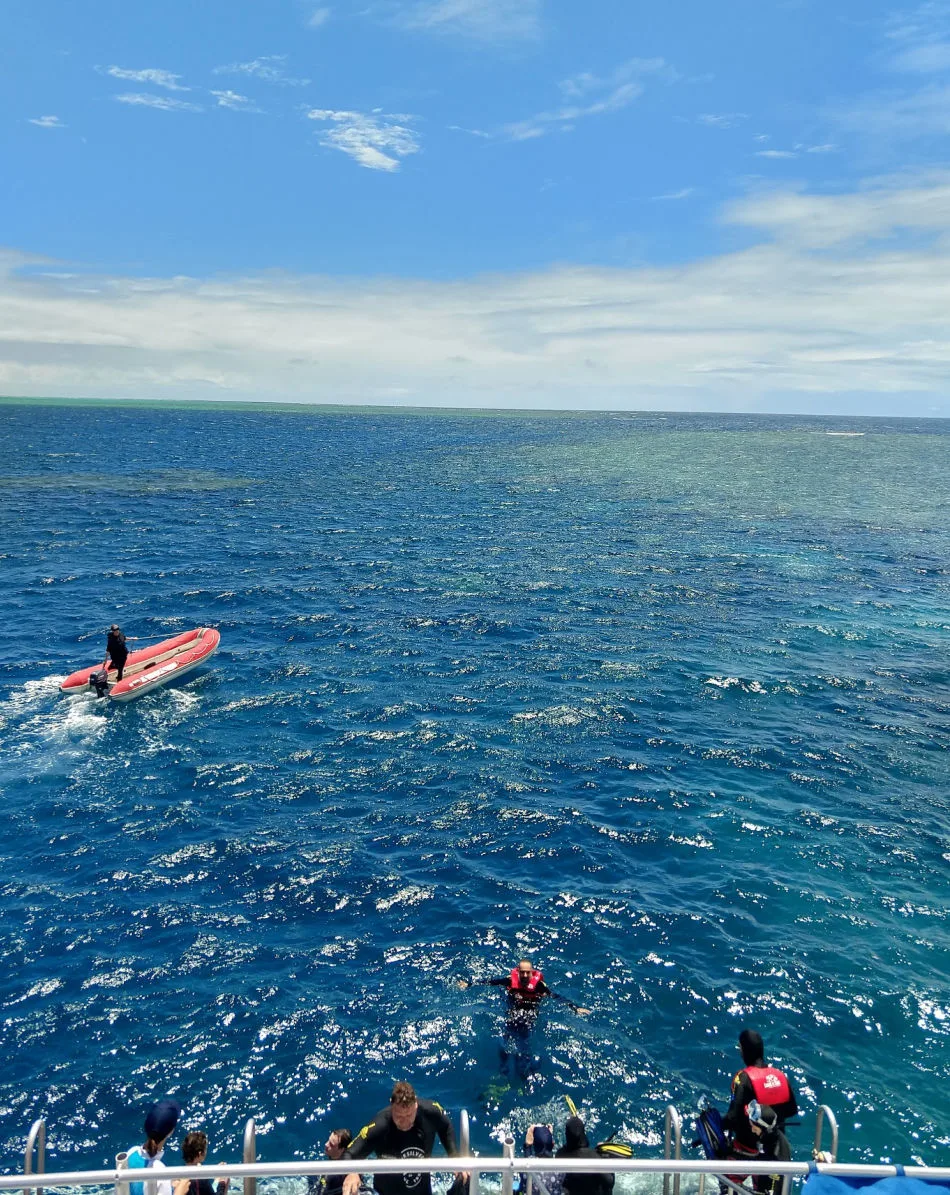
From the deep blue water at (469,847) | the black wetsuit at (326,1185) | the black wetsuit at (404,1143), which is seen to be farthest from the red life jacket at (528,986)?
the black wetsuit at (404,1143)

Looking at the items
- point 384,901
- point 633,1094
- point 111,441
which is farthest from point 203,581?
point 111,441

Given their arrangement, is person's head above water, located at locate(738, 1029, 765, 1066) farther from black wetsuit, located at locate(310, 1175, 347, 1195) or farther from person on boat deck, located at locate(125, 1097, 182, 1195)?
person on boat deck, located at locate(125, 1097, 182, 1195)

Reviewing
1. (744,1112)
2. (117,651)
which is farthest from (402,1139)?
(117,651)

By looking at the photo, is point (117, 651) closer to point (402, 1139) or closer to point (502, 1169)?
point (402, 1139)

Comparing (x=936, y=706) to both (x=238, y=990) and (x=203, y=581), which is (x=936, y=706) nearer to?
(x=238, y=990)

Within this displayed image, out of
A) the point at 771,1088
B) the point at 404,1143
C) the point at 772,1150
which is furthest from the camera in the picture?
the point at 771,1088

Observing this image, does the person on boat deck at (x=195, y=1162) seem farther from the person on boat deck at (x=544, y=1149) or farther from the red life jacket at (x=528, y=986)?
the red life jacket at (x=528, y=986)
